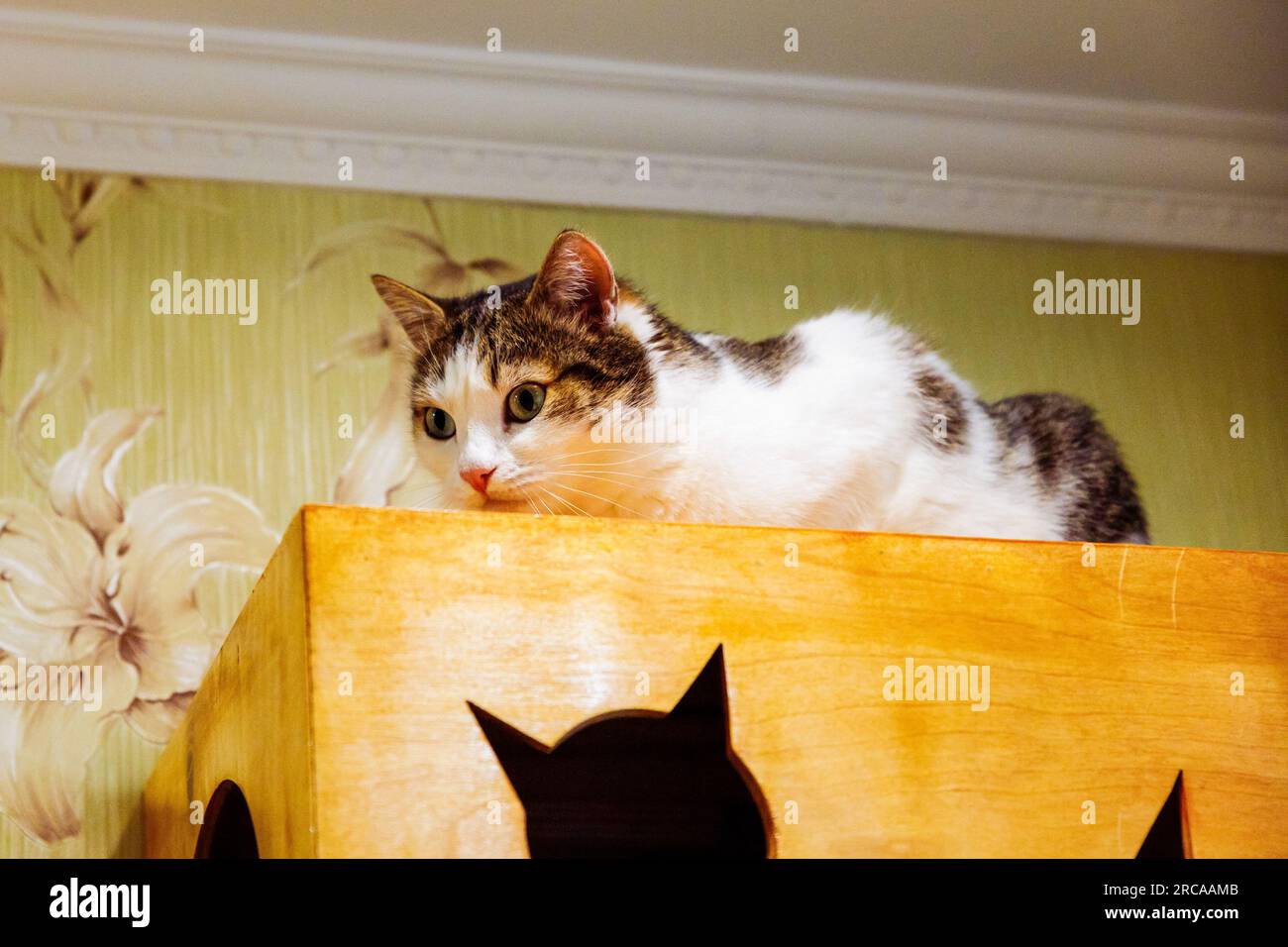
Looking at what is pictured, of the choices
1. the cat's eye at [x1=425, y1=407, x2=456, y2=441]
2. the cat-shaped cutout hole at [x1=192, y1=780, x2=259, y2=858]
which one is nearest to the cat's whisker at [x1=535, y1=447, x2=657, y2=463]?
the cat's eye at [x1=425, y1=407, x2=456, y2=441]

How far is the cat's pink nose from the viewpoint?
3.08 ft

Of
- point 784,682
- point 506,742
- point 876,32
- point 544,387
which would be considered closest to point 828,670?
point 784,682

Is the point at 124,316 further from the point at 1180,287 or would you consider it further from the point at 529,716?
the point at 1180,287

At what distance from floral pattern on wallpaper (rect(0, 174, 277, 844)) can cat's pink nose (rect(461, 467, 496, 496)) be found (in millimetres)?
694

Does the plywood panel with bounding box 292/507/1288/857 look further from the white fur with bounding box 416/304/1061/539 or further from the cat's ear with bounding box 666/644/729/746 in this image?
the white fur with bounding box 416/304/1061/539

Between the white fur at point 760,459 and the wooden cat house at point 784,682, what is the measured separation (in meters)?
0.15

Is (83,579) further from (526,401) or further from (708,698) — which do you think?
(708,698)

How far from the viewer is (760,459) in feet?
3.23

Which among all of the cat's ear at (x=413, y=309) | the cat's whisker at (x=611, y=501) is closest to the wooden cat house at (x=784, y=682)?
the cat's whisker at (x=611, y=501)

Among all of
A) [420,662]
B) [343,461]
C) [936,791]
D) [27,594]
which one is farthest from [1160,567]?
[27,594]

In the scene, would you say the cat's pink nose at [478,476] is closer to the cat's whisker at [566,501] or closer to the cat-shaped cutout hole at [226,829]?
the cat's whisker at [566,501]

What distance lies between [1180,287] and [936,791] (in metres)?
1.38

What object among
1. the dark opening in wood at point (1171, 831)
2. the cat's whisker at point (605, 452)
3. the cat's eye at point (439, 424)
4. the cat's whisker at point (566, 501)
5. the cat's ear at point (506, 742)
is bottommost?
the dark opening in wood at point (1171, 831)

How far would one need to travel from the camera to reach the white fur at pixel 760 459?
0.96 metres
